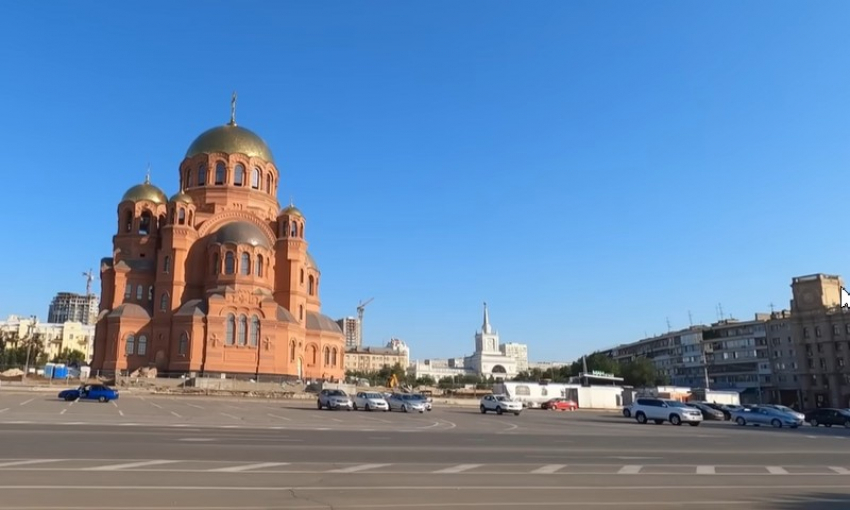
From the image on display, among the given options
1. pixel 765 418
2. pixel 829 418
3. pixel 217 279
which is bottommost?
pixel 829 418

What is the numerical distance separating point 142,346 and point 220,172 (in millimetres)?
20121

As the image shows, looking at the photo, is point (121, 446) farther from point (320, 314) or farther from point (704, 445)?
point (320, 314)

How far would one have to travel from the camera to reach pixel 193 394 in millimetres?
51906

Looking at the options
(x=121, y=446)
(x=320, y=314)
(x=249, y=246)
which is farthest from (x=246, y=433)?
(x=320, y=314)

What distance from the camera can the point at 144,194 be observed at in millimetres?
70500

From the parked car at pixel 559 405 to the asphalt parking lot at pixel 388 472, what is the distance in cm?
3813

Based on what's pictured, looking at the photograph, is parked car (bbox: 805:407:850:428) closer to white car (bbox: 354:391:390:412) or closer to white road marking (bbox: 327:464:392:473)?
white car (bbox: 354:391:390:412)

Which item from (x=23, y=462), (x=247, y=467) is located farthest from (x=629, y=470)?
(x=23, y=462)

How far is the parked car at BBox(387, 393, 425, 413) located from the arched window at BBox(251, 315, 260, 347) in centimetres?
2294

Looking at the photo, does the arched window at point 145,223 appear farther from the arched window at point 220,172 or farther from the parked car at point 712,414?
the parked car at point 712,414

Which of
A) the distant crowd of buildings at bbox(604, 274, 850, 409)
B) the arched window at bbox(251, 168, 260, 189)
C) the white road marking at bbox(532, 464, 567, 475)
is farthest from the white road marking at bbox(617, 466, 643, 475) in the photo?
the distant crowd of buildings at bbox(604, 274, 850, 409)

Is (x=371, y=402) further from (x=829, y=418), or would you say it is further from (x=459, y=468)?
(x=459, y=468)

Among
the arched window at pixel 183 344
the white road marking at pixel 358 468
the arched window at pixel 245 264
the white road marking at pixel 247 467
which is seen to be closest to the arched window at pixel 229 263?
the arched window at pixel 245 264

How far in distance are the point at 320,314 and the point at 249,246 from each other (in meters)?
13.8
